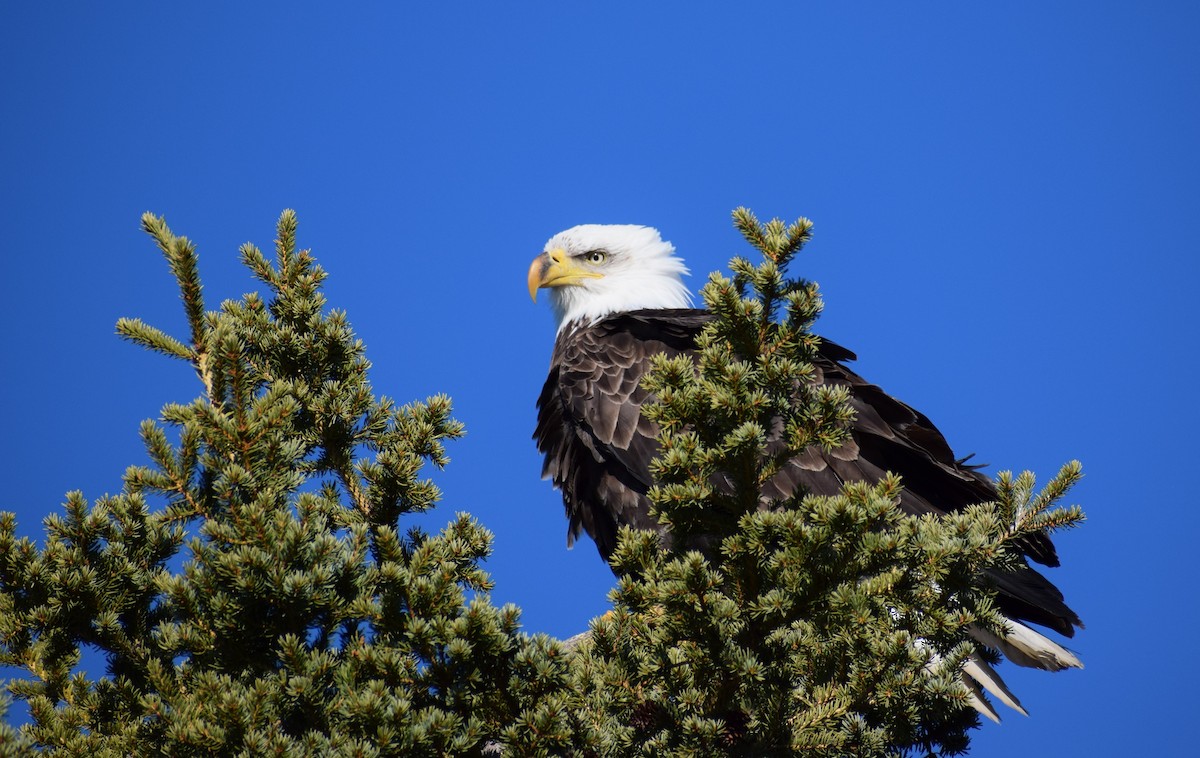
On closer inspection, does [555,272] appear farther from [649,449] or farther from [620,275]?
[649,449]

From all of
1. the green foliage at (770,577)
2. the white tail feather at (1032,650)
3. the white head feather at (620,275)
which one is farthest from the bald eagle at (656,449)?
the green foliage at (770,577)

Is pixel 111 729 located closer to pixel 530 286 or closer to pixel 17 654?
pixel 17 654

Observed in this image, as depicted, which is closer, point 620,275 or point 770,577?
point 770,577

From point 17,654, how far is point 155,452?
730 mm

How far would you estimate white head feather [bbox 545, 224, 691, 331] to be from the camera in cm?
670

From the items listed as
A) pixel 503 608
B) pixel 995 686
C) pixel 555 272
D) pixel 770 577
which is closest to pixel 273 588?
pixel 503 608

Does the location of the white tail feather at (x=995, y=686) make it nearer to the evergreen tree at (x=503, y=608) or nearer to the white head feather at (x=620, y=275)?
the evergreen tree at (x=503, y=608)

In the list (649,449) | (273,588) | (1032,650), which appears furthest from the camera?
(649,449)

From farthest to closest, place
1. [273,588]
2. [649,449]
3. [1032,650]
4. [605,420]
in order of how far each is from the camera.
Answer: [605,420], [649,449], [1032,650], [273,588]

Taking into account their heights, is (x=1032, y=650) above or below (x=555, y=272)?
below

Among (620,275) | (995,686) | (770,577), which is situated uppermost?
(620,275)

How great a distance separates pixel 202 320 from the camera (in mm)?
3367

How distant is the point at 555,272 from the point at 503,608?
415cm

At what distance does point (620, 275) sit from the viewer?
6836 mm
